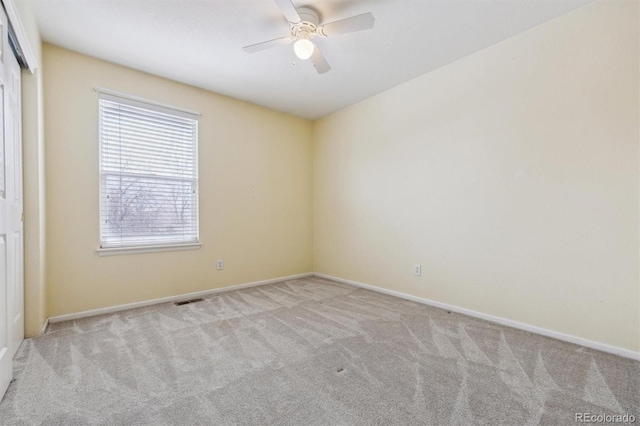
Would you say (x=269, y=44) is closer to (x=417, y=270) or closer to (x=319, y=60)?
(x=319, y=60)

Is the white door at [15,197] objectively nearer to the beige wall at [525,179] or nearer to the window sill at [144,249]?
the window sill at [144,249]

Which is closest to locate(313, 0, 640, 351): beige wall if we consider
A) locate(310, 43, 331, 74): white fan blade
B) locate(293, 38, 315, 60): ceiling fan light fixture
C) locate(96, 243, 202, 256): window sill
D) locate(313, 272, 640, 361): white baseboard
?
locate(313, 272, 640, 361): white baseboard

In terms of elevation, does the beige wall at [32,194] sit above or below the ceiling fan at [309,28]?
below

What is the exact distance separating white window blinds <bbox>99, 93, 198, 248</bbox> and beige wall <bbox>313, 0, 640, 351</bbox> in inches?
89.9

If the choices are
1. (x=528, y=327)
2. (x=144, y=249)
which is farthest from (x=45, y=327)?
(x=528, y=327)

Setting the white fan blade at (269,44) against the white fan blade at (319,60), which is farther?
the white fan blade at (319,60)

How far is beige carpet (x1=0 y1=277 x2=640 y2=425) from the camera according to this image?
1459 mm

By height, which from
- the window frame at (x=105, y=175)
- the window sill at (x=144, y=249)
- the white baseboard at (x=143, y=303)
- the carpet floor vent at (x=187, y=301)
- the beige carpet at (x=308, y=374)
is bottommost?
the carpet floor vent at (x=187, y=301)

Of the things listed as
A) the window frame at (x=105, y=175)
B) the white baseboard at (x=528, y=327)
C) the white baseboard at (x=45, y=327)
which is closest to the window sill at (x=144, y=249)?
the window frame at (x=105, y=175)

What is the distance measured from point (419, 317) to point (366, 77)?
8.44 feet

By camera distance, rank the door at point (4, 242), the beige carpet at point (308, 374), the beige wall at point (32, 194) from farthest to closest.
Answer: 1. the beige wall at point (32, 194)
2. the door at point (4, 242)
3. the beige carpet at point (308, 374)

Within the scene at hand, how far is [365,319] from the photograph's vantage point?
2744mm

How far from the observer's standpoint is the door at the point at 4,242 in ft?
5.22

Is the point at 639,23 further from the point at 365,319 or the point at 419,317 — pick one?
the point at 365,319
